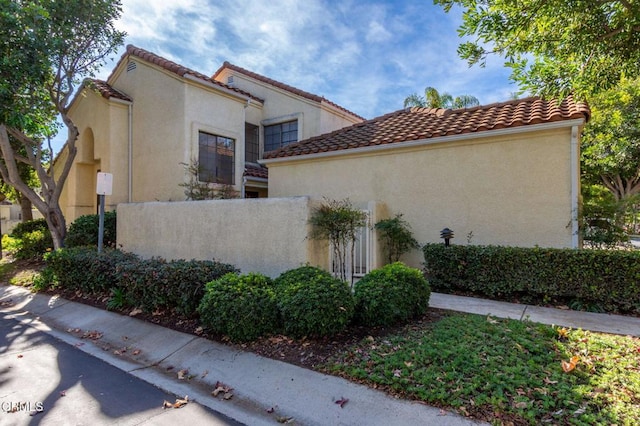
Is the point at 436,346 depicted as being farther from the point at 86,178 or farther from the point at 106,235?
the point at 86,178

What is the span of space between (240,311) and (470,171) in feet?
21.3

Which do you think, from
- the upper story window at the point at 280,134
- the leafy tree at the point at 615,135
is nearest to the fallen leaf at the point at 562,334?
the upper story window at the point at 280,134

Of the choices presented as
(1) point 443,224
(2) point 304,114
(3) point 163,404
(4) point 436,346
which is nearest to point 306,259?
(4) point 436,346

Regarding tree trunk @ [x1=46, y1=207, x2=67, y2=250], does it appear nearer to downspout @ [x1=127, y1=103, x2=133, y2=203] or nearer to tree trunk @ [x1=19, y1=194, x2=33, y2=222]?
downspout @ [x1=127, y1=103, x2=133, y2=203]

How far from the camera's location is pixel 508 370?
3.63 metres

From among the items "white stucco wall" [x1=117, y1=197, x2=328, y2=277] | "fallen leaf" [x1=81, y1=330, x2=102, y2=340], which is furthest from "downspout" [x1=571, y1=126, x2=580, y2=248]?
"fallen leaf" [x1=81, y1=330, x2=102, y2=340]

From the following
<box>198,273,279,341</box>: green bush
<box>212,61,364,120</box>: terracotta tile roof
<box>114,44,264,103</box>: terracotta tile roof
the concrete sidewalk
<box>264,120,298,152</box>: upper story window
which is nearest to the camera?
the concrete sidewalk

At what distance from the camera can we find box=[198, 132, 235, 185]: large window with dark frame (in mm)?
12742

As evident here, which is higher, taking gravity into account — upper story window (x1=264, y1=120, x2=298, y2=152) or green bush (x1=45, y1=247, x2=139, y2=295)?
upper story window (x1=264, y1=120, x2=298, y2=152)

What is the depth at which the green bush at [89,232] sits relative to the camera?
11133mm

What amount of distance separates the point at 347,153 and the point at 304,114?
6.32m

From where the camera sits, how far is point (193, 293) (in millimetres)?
5844

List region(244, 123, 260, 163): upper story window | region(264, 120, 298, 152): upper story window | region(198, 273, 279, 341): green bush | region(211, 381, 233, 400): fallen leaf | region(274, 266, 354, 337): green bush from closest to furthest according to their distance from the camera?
region(211, 381, 233, 400): fallen leaf < region(274, 266, 354, 337): green bush < region(198, 273, 279, 341): green bush < region(264, 120, 298, 152): upper story window < region(244, 123, 260, 163): upper story window

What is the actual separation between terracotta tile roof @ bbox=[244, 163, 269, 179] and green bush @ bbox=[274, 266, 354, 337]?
987cm
